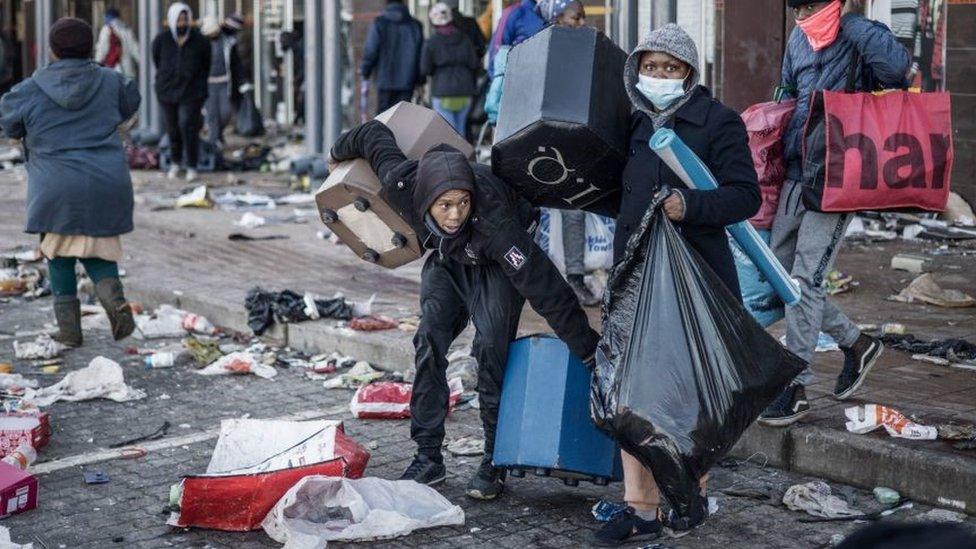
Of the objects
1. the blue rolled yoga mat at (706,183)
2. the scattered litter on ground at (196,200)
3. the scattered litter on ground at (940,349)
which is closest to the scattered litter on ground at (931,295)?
the scattered litter on ground at (940,349)

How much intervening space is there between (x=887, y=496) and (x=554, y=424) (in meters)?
1.26

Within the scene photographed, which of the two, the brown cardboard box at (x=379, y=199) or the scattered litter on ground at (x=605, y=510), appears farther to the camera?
the brown cardboard box at (x=379, y=199)

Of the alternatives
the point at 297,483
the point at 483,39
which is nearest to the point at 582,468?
the point at 297,483

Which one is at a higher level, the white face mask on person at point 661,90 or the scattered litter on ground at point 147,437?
the white face mask on person at point 661,90

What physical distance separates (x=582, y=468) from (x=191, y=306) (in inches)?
183

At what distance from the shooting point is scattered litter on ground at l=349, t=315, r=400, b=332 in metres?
7.91

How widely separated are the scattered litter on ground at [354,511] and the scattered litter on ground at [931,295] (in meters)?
4.13

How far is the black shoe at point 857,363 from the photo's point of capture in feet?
19.5

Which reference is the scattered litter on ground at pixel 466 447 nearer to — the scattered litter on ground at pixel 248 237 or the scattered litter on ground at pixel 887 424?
the scattered litter on ground at pixel 887 424

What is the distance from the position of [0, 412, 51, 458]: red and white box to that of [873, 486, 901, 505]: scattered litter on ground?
3.34 m

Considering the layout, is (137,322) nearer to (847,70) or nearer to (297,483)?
(297,483)

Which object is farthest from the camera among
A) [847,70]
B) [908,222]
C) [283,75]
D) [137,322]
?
[283,75]

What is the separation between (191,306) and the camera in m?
9.08

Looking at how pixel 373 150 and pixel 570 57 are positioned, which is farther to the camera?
pixel 373 150
